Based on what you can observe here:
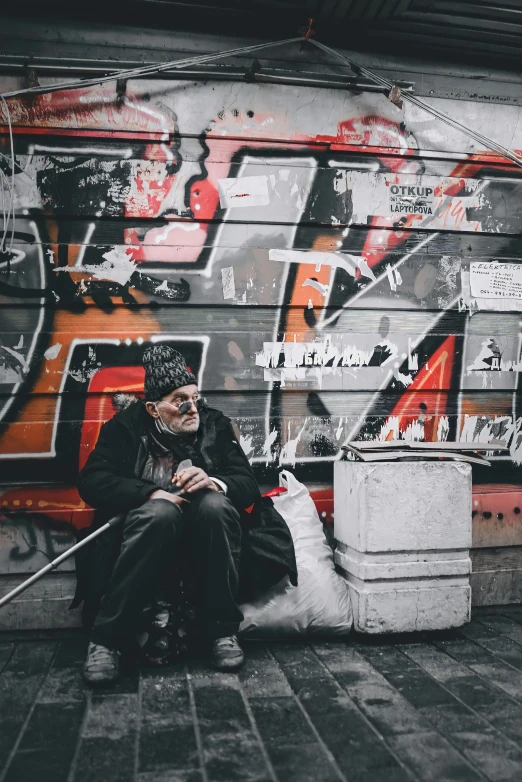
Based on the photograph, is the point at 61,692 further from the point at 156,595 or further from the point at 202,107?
the point at 202,107

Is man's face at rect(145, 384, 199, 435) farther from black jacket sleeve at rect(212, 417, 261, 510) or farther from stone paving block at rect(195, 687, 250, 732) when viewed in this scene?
stone paving block at rect(195, 687, 250, 732)

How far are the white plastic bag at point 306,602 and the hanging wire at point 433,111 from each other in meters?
2.46

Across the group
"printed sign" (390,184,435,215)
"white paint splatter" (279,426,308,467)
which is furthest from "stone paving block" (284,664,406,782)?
"printed sign" (390,184,435,215)

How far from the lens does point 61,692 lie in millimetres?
2268

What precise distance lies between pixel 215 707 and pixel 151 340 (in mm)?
1820

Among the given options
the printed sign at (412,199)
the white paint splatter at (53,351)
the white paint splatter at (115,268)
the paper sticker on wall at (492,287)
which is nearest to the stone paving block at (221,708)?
the white paint splatter at (53,351)

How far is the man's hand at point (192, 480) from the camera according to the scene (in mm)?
2582

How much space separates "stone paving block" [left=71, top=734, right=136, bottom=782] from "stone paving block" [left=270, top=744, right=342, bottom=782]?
434mm

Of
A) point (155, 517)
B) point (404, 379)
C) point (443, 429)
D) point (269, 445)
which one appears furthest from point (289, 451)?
point (155, 517)

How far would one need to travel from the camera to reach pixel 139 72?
3.06 metres

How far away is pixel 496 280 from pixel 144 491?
8.10 ft

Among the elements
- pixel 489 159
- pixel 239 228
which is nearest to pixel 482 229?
pixel 489 159

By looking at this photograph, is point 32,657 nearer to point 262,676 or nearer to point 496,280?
point 262,676

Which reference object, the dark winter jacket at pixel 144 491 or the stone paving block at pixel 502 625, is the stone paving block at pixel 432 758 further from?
the stone paving block at pixel 502 625
